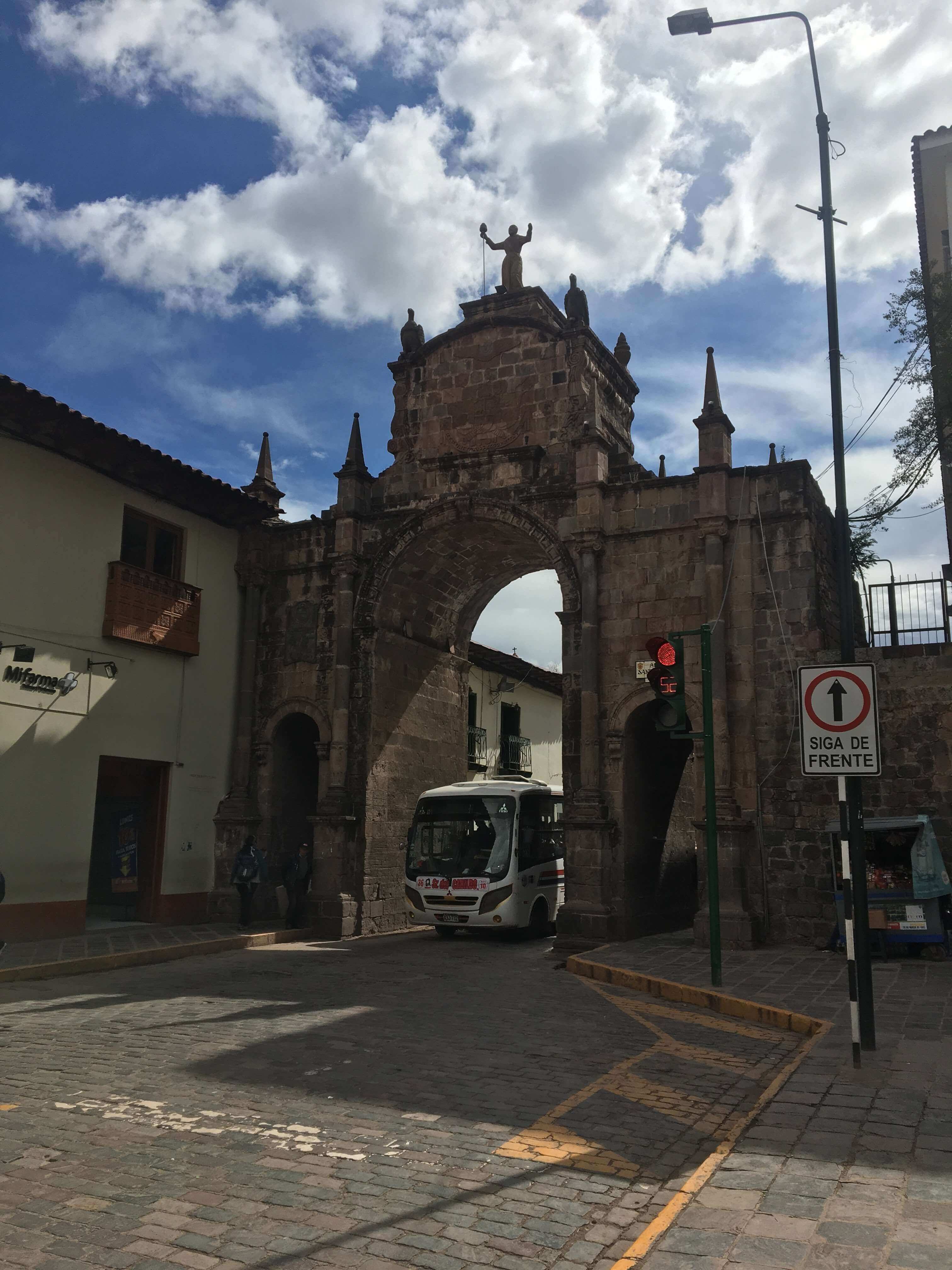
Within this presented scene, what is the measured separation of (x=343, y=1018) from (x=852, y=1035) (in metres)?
4.84

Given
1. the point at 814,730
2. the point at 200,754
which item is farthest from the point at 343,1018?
the point at 200,754

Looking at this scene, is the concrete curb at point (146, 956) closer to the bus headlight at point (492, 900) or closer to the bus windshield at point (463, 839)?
the bus windshield at point (463, 839)

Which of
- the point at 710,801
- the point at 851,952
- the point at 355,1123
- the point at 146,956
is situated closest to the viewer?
the point at 355,1123

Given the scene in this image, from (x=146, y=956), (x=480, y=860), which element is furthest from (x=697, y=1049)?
(x=480, y=860)

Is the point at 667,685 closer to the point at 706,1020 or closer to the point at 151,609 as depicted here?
the point at 706,1020

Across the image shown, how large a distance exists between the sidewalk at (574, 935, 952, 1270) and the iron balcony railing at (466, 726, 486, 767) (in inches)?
813

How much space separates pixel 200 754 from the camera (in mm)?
19906

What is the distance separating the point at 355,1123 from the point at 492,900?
1154 cm

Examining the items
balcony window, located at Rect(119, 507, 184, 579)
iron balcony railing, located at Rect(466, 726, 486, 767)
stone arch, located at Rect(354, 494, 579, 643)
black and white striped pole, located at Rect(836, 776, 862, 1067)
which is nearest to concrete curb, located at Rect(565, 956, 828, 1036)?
black and white striped pole, located at Rect(836, 776, 862, 1067)

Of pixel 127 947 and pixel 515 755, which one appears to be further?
pixel 515 755

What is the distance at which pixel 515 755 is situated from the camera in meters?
32.4

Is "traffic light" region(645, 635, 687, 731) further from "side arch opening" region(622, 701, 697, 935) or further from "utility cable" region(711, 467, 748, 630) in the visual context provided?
"utility cable" region(711, 467, 748, 630)

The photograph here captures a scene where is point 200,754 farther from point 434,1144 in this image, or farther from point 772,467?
point 434,1144

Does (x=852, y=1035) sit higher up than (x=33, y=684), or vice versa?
(x=33, y=684)
